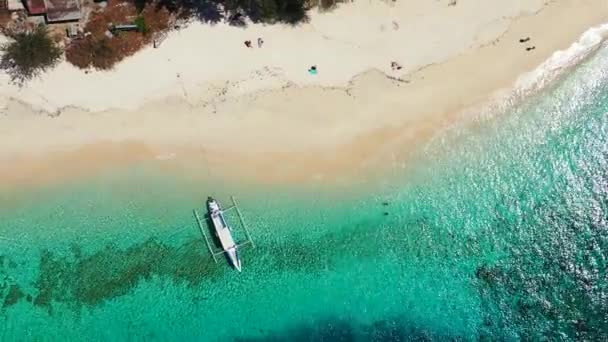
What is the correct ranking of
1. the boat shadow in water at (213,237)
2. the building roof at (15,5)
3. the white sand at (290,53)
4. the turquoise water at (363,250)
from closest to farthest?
the building roof at (15,5) < the white sand at (290,53) < the turquoise water at (363,250) < the boat shadow in water at (213,237)

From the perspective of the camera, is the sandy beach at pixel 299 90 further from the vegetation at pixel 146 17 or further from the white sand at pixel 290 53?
the vegetation at pixel 146 17

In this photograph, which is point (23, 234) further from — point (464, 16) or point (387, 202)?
point (464, 16)

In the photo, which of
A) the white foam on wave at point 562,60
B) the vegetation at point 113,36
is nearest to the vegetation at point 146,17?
the vegetation at point 113,36

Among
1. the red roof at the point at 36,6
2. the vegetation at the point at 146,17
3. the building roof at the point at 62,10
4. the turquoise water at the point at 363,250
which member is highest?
the red roof at the point at 36,6

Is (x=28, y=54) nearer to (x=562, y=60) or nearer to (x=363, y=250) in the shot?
(x=363, y=250)

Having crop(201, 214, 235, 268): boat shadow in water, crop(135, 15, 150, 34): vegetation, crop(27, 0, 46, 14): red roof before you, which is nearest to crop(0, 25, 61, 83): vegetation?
crop(27, 0, 46, 14): red roof
